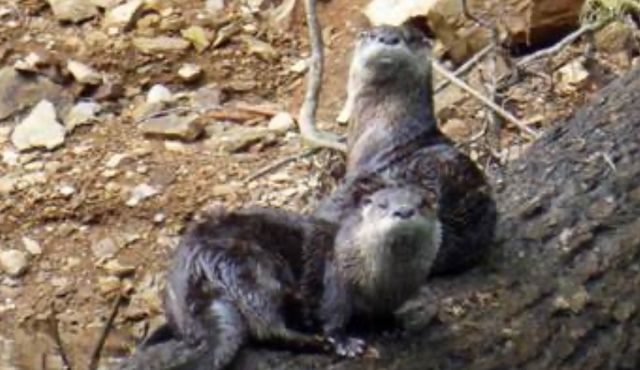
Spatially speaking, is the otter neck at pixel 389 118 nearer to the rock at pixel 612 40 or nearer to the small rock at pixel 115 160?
the small rock at pixel 115 160

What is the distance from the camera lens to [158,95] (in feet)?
23.5

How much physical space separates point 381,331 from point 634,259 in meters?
0.69

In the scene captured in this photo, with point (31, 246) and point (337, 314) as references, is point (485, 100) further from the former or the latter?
point (337, 314)

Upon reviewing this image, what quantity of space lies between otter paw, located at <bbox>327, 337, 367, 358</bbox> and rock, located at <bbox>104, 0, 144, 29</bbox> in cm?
329

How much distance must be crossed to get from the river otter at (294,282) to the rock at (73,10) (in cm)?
313

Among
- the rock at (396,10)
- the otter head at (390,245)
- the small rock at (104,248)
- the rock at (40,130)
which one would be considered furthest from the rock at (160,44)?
the otter head at (390,245)

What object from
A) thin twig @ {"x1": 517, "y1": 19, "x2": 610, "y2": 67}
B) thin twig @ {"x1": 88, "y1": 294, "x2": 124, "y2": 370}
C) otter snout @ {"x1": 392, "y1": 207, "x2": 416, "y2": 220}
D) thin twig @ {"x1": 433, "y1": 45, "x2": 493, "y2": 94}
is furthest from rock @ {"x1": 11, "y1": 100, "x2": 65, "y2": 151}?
otter snout @ {"x1": 392, "y1": 207, "x2": 416, "y2": 220}

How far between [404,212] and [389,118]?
3.02 feet

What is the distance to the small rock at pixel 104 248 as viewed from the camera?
6566mm

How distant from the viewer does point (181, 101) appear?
23.4ft

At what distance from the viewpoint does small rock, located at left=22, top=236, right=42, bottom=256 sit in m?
6.57

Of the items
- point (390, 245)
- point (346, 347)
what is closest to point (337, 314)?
point (346, 347)

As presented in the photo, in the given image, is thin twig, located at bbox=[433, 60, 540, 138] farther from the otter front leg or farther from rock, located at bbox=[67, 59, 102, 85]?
the otter front leg

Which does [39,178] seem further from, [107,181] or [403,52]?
[403,52]
